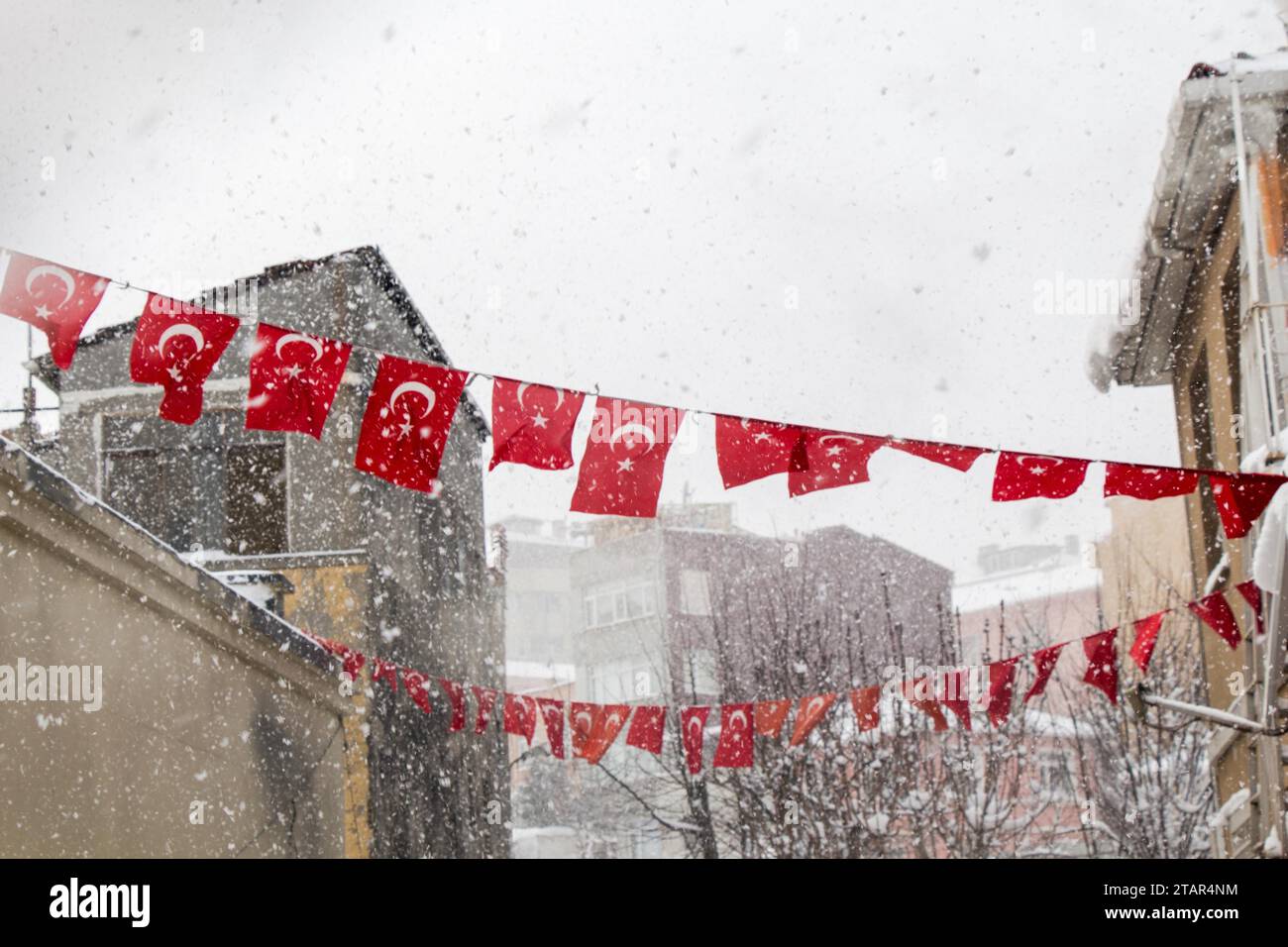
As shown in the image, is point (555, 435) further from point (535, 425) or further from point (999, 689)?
point (999, 689)

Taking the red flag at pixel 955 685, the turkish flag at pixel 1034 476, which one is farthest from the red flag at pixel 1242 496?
the red flag at pixel 955 685

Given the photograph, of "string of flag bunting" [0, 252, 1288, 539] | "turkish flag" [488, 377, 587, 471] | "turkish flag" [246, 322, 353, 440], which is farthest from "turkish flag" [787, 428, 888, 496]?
"turkish flag" [246, 322, 353, 440]

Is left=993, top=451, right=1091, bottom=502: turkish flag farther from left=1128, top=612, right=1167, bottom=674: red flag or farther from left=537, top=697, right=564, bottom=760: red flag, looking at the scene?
left=537, top=697, right=564, bottom=760: red flag

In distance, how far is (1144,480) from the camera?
6.97 metres

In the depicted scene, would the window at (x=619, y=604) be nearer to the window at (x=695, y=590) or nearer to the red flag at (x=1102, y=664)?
the window at (x=695, y=590)

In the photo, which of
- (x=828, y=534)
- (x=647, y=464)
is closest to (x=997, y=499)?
(x=647, y=464)

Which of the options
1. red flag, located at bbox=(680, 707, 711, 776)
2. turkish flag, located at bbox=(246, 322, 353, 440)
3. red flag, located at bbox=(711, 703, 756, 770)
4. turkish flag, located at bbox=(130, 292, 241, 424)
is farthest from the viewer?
red flag, located at bbox=(680, 707, 711, 776)

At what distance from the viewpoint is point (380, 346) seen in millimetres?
17484

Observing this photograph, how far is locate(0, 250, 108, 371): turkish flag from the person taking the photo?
627 centimetres

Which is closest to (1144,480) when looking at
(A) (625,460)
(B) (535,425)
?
(A) (625,460)

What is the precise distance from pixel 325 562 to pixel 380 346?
10.5 feet

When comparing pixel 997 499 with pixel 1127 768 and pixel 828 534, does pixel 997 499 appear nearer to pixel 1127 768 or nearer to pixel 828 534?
pixel 1127 768

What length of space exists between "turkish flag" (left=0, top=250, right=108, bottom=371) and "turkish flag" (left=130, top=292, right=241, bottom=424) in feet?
1.06

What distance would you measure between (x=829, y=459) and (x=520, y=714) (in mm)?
7157
